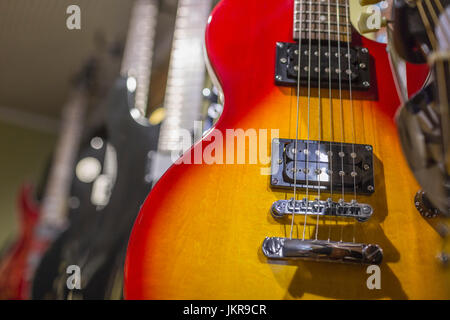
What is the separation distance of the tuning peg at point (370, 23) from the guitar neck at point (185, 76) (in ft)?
1.50

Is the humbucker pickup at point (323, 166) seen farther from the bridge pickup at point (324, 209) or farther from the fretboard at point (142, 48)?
the fretboard at point (142, 48)

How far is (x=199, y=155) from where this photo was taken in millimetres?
Result: 493

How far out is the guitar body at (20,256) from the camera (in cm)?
118

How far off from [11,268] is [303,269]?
1290mm

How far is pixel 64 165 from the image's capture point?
5.95 feet

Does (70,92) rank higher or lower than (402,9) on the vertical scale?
higher

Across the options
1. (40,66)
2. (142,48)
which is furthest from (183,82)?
(40,66)

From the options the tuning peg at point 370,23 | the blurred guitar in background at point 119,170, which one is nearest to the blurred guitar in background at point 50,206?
the blurred guitar in background at point 119,170

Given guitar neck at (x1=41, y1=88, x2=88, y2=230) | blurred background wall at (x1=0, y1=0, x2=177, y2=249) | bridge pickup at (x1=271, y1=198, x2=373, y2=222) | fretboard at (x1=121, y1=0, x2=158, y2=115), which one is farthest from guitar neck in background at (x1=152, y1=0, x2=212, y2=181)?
guitar neck at (x1=41, y1=88, x2=88, y2=230)

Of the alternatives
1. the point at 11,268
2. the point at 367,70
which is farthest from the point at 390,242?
the point at 11,268

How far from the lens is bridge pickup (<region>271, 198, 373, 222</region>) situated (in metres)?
0.46

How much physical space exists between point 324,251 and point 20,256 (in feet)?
4.53

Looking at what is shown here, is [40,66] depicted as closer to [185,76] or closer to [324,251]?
[185,76]

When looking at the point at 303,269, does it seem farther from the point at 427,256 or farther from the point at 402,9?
the point at 402,9
